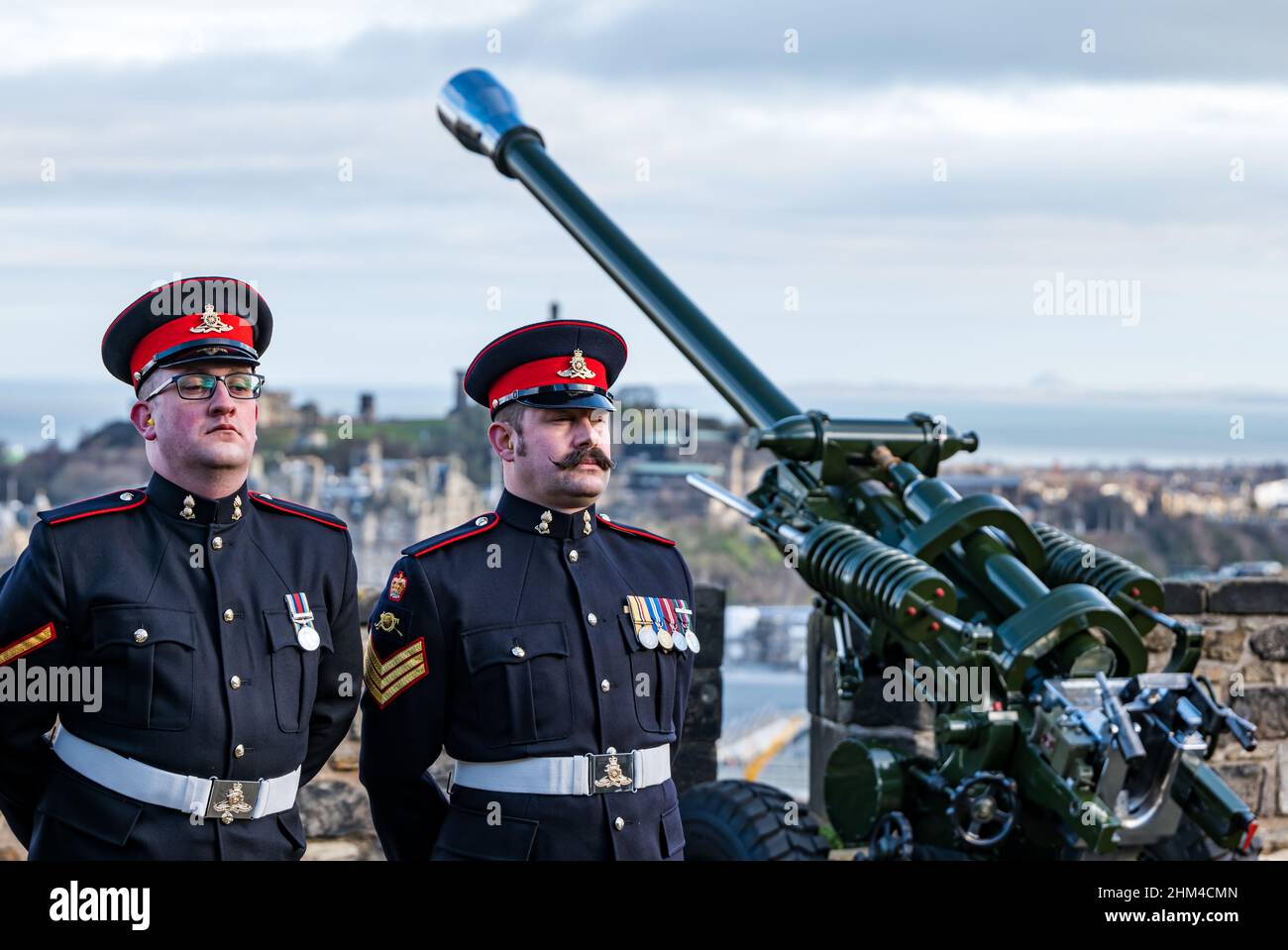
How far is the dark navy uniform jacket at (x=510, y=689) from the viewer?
3559 millimetres

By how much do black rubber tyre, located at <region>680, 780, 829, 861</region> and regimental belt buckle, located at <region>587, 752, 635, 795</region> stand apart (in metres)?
1.34

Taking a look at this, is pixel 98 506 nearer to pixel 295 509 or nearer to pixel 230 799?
pixel 295 509

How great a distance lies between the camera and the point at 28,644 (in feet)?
10.8

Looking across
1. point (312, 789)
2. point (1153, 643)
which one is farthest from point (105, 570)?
point (1153, 643)

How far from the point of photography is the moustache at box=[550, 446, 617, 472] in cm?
360

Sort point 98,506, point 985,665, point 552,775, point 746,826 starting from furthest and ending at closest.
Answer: point 746,826
point 985,665
point 552,775
point 98,506

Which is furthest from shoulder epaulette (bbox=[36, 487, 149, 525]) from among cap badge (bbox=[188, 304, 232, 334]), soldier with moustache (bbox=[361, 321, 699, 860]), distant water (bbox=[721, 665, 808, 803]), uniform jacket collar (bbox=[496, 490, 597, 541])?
distant water (bbox=[721, 665, 808, 803])

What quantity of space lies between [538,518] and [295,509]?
0.50 m

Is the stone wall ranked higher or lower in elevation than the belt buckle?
lower

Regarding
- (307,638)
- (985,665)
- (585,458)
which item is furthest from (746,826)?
(307,638)

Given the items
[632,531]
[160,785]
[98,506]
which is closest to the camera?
[160,785]

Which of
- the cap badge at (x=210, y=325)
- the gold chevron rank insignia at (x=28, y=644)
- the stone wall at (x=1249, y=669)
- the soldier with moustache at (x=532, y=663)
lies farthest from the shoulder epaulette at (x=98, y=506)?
the stone wall at (x=1249, y=669)

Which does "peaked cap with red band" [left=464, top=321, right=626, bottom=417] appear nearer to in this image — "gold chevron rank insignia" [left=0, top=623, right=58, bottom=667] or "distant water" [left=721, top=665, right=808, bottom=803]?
"gold chevron rank insignia" [left=0, top=623, right=58, bottom=667]
